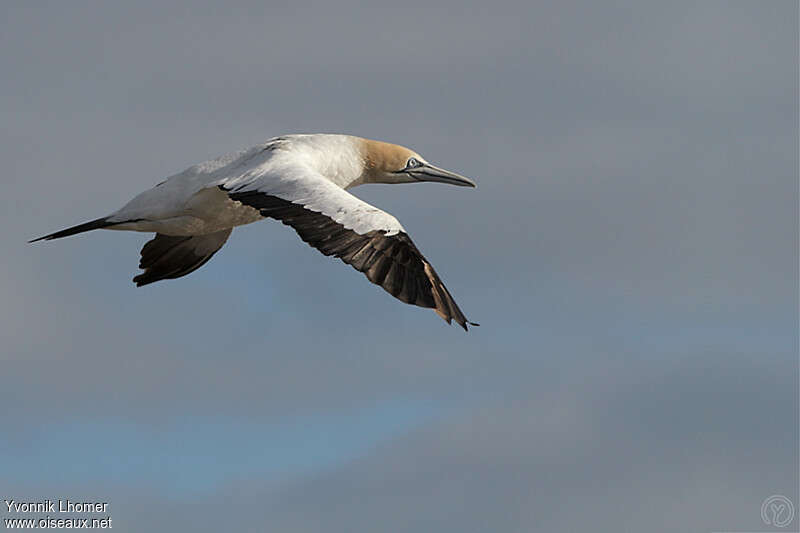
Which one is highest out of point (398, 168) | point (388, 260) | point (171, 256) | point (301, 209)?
point (398, 168)

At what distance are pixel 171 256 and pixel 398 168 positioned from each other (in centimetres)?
293

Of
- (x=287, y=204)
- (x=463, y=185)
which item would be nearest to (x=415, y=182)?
(x=463, y=185)

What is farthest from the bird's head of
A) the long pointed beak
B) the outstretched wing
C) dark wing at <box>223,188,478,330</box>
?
dark wing at <box>223,188,478,330</box>

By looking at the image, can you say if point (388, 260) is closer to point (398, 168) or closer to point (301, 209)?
point (301, 209)

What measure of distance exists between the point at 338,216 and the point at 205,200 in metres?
2.55

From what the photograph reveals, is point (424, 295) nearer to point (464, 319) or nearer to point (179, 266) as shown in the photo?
point (464, 319)

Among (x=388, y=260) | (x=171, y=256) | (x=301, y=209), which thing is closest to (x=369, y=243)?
(x=388, y=260)

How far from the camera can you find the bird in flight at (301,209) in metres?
14.2

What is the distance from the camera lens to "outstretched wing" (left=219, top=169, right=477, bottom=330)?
1405 centimetres

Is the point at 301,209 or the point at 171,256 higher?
the point at 301,209

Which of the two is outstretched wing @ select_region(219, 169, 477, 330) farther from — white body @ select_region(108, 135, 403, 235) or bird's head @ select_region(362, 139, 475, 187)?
bird's head @ select_region(362, 139, 475, 187)

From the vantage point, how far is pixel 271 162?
16203 millimetres

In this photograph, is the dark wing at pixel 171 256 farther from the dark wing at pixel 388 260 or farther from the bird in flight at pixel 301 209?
the dark wing at pixel 388 260

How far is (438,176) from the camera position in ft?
61.3
